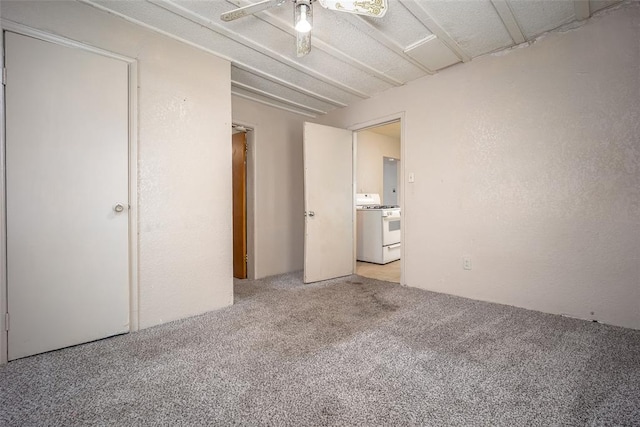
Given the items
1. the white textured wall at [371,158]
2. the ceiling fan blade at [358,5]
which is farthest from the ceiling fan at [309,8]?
the white textured wall at [371,158]

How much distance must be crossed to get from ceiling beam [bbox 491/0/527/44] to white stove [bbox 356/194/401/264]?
8.47ft

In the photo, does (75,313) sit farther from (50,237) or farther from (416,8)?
(416,8)

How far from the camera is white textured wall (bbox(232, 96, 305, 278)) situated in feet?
11.9

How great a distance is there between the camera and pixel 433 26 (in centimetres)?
214

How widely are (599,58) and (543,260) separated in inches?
63.3

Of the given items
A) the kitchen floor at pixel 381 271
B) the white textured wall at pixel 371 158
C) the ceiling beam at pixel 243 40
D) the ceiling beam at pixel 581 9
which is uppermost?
the ceiling beam at pixel 581 9

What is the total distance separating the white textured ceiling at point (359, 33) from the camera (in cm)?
195

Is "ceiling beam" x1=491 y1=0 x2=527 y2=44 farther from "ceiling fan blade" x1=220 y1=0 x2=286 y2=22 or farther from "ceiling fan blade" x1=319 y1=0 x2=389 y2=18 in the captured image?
"ceiling fan blade" x1=220 y1=0 x2=286 y2=22

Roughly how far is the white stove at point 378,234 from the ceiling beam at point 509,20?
2.58 metres

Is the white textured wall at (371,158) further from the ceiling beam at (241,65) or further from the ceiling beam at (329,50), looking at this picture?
the ceiling beam at (329,50)

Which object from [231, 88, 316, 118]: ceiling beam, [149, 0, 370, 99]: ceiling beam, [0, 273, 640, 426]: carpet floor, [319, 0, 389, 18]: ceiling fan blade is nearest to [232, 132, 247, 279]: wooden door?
[231, 88, 316, 118]: ceiling beam

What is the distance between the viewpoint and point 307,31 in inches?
65.7

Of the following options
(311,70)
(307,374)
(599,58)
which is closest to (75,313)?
(307,374)

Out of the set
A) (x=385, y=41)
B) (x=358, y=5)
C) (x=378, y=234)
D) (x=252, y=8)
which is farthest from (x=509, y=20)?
(x=378, y=234)
